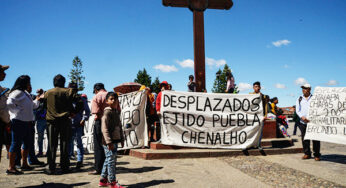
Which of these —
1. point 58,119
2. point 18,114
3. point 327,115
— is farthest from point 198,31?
point 18,114

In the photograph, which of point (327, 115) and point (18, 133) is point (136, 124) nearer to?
point (18, 133)

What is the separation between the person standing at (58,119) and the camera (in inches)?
185

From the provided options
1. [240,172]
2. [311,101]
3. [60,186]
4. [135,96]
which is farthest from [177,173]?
[311,101]

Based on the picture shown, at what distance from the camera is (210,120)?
6.93m

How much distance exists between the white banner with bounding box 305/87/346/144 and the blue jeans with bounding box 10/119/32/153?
6340 mm

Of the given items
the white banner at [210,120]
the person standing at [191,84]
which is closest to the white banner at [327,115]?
the white banner at [210,120]

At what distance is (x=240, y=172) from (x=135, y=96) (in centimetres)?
359

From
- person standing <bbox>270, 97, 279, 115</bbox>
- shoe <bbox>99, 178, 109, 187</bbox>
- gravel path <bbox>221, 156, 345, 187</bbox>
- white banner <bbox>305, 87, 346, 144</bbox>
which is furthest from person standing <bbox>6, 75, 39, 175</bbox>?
person standing <bbox>270, 97, 279, 115</bbox>

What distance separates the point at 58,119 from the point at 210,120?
3920mm

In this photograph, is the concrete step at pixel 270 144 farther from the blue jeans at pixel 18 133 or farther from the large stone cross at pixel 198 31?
the large stone cross at pixel 198 31

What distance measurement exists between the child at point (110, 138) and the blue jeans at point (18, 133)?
215cm

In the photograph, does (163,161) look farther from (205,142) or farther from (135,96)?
(135,96)

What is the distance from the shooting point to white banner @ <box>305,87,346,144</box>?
5797 millimetres

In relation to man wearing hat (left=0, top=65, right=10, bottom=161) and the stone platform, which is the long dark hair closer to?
man wearing hat (left=0, top=65, right=10, bottom=161)
